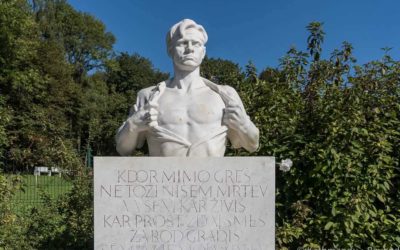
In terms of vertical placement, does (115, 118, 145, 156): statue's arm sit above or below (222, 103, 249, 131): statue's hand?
below

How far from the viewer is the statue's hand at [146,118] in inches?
148

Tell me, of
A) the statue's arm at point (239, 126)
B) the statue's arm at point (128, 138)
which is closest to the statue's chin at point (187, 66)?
the statue's arm at point (239, 126)

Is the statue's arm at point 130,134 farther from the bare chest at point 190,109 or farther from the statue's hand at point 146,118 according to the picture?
the bare chest at point 190,109

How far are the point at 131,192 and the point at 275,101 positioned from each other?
345 cm

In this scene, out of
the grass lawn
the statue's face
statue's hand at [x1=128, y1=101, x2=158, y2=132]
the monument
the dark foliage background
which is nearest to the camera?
the monument

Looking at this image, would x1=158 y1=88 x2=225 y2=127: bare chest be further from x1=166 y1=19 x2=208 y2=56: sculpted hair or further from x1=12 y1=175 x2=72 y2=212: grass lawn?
x1=12 y1=175 x2=72 y2=212: grass lawn

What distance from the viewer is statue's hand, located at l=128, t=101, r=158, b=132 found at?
3.76 metres

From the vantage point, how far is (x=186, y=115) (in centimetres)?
380

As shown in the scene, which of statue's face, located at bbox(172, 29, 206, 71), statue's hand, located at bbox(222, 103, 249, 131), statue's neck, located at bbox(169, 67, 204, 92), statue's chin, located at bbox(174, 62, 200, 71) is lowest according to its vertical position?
statue's hand, located at bbox(222, 103, 249, 131)

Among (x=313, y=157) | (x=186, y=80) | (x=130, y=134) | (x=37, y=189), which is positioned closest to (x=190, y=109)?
(x=186, y=80)

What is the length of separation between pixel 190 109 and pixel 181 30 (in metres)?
0.67

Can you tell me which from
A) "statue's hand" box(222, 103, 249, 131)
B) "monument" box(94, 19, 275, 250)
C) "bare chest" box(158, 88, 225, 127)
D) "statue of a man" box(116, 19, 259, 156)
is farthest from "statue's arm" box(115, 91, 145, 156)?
"statue's hand" box(222, 103, 249, 131)

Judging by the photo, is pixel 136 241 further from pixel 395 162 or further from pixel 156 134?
pixel 395 162

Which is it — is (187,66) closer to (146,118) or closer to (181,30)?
(181,30)
